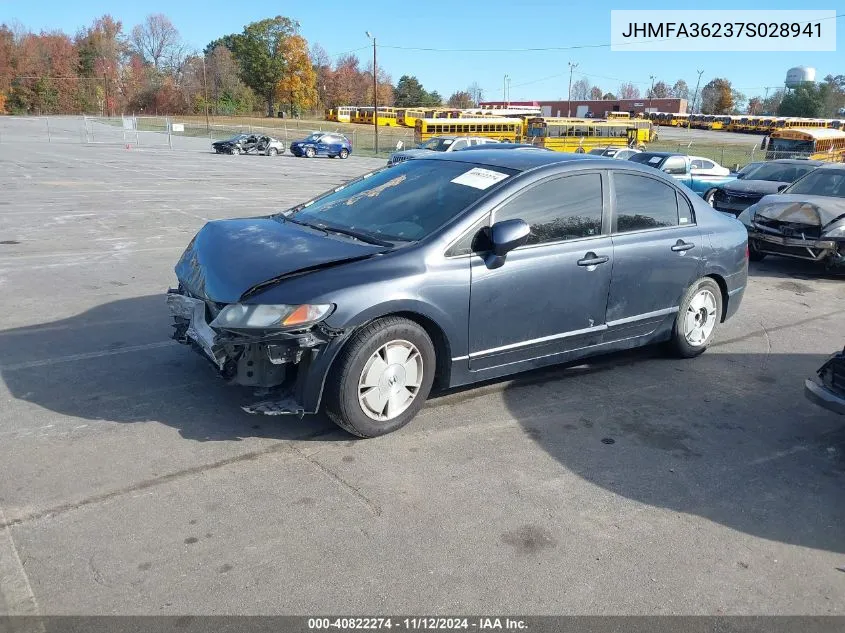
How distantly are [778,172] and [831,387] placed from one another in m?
12.0

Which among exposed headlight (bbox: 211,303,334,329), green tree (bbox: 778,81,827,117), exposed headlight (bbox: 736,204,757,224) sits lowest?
exposed headlight (bbox: 211,303,334,329)

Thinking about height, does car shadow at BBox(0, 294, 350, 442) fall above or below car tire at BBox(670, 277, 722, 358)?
below

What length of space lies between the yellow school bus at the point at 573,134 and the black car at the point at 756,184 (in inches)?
1024

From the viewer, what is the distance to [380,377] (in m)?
4.16

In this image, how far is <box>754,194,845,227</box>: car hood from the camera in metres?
9.94

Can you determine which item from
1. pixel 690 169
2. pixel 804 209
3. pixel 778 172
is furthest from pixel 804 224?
pixel 690 169

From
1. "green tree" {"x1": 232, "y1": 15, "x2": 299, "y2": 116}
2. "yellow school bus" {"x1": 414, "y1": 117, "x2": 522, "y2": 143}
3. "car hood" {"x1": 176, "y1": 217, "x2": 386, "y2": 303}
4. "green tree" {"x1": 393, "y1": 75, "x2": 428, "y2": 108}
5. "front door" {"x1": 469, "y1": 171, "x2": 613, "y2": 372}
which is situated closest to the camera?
"car hood" {"x1": 176, "y1": 217, "x2": 386, "y2": 303}

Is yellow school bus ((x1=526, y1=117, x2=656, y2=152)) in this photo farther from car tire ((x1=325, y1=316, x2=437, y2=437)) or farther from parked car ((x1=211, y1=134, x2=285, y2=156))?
car tire ((x1=325, y1=316, x2=437, y2=437))

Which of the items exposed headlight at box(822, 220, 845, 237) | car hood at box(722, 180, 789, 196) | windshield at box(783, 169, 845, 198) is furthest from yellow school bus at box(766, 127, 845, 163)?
exposed headlight at box(822, 220, 845, 237)

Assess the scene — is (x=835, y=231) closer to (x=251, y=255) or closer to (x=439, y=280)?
(x=439, y=280)

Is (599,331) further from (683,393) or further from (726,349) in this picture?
(726,349)

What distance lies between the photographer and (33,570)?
2.90m

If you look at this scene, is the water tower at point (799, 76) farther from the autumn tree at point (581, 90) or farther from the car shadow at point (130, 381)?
the car shadow at point (130, 381)

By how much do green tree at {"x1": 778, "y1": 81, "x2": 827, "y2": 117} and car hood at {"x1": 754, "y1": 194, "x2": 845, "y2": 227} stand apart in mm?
111626
